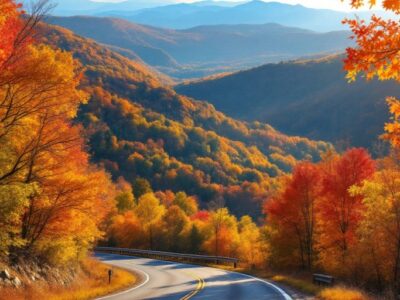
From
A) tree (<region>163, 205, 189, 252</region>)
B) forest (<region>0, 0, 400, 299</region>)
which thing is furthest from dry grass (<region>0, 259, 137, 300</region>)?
tree (<region>163, 205, 189, 252</region>)

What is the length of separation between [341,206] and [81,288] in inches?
827

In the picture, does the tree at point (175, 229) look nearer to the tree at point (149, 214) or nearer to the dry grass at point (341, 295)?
the tree at point (149, 214)

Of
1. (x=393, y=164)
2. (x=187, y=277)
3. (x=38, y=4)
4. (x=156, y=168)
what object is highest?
(x=156, y=168)

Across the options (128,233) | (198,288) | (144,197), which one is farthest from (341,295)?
(144,197)

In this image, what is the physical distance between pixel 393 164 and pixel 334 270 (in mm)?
9448

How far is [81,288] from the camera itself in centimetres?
2448

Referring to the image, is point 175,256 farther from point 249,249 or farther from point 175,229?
point 175,229

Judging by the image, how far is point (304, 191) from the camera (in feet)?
129

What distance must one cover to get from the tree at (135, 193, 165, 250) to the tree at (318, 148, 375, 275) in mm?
35485

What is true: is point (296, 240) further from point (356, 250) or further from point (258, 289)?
point (258, 289)

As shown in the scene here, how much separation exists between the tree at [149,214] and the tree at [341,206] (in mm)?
35485

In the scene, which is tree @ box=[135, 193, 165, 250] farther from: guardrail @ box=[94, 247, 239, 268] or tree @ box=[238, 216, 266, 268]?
tree @ box=[238, 216, 266, 268]

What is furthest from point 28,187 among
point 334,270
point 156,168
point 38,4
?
point 156,168

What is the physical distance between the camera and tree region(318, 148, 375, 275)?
116 feet
